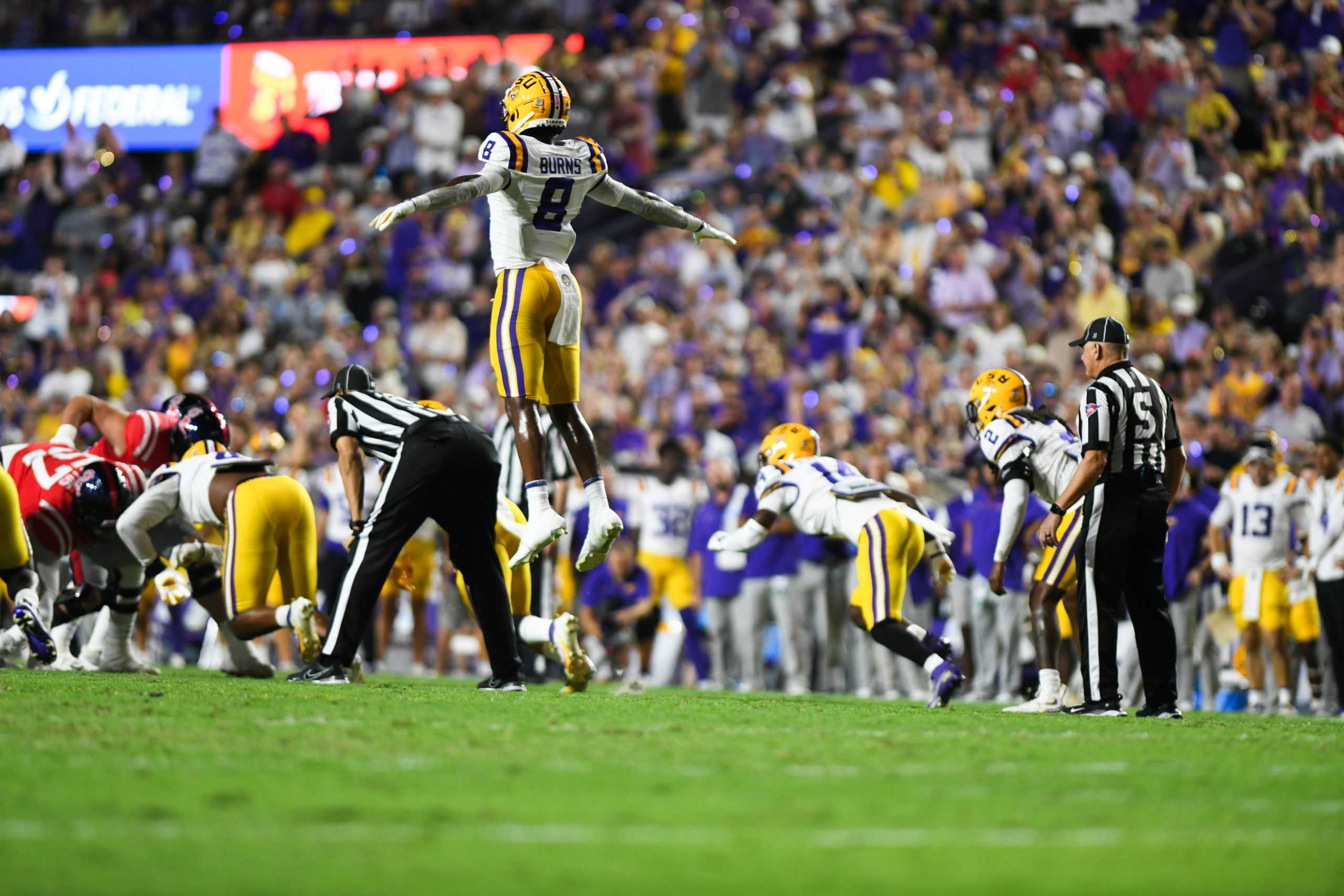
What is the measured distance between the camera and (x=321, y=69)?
23812mm

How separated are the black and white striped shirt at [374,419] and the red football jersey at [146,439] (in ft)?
6.15

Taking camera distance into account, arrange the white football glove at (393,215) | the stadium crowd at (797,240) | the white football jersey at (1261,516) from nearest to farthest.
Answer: the white football glove at (393,215) < the white football jersey at (1261,516) < the stadium crowd at (797,240)

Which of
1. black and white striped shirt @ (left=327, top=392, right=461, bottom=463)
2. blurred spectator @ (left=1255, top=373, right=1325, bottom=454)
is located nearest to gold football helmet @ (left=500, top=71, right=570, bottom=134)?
black and white striped shirt @ (left=327, top=392, right=461, bottom=463)

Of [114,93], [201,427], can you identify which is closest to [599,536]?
[201,427]

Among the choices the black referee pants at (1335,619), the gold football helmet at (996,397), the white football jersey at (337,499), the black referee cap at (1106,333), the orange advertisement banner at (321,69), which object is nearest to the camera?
the black referee cap at (1106,333)

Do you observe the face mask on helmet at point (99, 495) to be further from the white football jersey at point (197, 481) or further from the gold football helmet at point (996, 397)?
the gold football helmet at point (996, 397)

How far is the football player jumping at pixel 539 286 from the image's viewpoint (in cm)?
836

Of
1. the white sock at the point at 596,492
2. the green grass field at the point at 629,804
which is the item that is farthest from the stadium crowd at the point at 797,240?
the green grass field at the point at 629,804

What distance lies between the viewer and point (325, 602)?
53.6ft

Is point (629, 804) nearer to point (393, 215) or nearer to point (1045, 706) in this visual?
point (393, 215)

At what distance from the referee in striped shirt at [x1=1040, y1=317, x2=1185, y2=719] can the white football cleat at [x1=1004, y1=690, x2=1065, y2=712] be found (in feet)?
1.12

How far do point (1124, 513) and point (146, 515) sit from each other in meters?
5.57


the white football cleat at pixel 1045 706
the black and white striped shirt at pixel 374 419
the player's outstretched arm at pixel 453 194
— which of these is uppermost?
the player's outstretched arm at pixel 453 194

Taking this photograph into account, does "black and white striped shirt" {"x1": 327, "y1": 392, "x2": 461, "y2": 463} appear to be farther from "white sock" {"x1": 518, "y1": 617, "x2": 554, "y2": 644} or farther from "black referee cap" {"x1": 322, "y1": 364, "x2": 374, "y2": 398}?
"white sock" {"x1": 518, "y1": 617, "x2": 554, "y2": 644}
